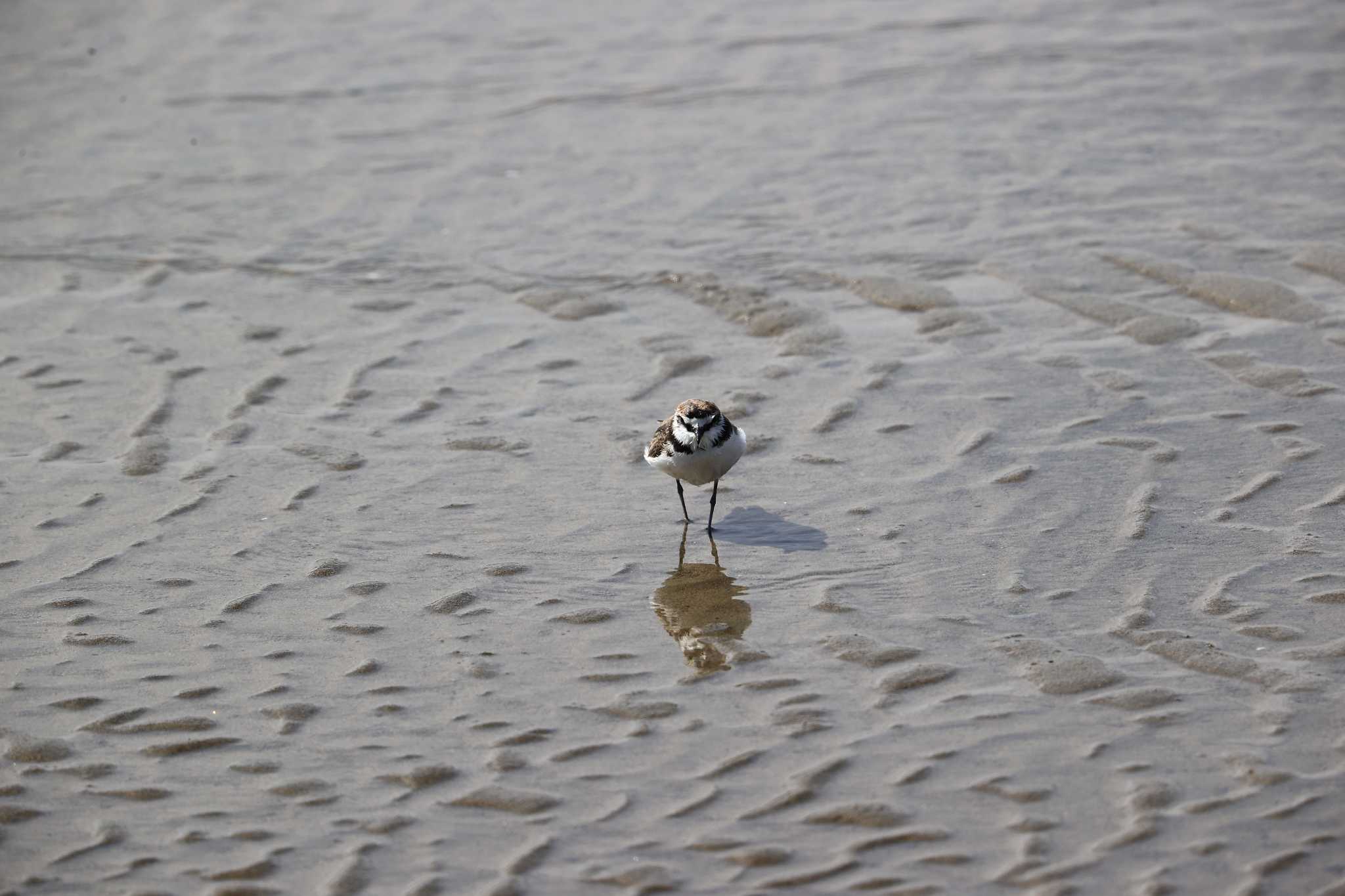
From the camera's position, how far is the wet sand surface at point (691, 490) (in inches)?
245

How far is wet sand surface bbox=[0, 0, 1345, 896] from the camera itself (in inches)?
245

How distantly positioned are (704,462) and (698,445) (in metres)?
0.14

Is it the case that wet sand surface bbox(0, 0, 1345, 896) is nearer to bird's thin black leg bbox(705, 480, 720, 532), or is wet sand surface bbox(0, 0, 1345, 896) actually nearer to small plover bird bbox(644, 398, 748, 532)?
bird's thin black leg bbox(705, 480, 720, 532)

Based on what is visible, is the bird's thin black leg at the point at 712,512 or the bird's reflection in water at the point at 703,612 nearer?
the bird's reflection in water at the point at 703,612

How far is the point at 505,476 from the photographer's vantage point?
30.9 feet

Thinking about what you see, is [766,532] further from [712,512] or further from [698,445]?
[698,445]

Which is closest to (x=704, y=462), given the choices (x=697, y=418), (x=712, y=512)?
(x=697, y=418)

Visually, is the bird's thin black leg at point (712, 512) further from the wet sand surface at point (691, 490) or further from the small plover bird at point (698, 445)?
the wet sand surface at point (691, 490)

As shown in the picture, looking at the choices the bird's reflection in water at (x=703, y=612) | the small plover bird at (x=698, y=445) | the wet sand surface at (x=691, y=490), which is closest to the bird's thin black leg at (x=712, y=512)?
the small plover bird at (x=698, y=445)

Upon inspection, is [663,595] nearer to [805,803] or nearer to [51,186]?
[805,803]

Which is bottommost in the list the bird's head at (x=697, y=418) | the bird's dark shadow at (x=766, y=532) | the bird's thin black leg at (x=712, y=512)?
the bird's dark shadow at (x=766, y=532)

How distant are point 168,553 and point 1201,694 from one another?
17.8ft

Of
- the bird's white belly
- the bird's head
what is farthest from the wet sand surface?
the bird's head

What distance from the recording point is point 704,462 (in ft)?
28.0
